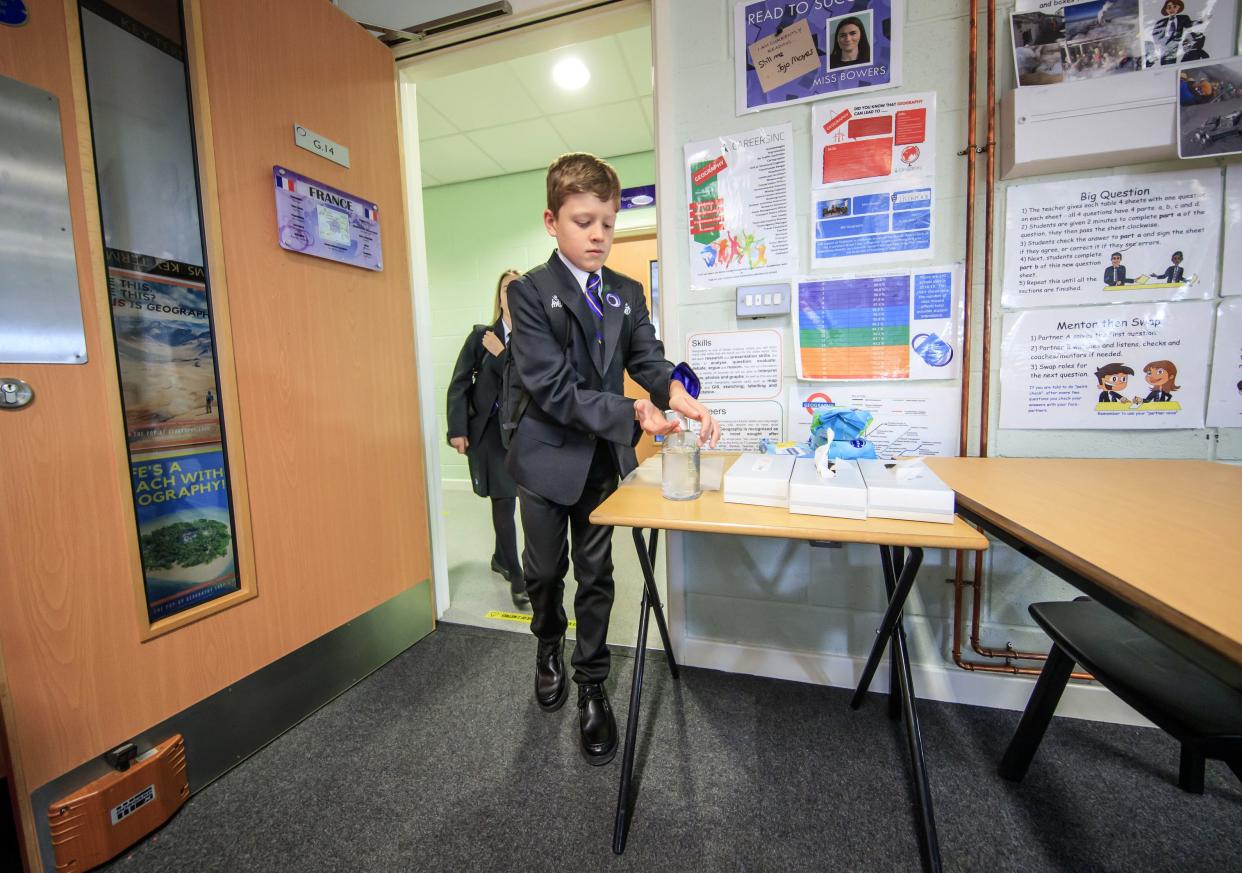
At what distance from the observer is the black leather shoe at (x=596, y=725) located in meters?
1.21

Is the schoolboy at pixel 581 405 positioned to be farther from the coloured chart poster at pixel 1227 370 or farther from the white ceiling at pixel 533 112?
the white ceiling at pixel 533 112

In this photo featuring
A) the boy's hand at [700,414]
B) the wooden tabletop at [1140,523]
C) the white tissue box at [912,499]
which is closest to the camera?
the wooden tabletop at [1140,523]

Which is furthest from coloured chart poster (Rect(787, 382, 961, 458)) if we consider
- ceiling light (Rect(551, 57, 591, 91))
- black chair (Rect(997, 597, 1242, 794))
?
ceiling light (Rect(551, 57, 591, 91))

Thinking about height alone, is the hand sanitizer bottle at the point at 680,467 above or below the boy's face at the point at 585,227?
below

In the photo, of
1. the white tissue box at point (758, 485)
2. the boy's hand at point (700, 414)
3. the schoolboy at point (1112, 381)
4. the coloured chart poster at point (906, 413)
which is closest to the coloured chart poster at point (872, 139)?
the coloured chart poster at point (906, 413)

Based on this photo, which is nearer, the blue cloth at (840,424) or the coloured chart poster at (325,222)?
the blue cloth at (840,424)

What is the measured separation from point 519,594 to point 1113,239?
87.2 inches

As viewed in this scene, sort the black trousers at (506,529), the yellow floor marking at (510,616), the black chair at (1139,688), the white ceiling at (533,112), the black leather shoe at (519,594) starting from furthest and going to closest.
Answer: the white ceiling at (533,112) → the black trousers at (506,529) → the black leather shoe at (519,594) → the yellow floor marking at (510,616) → the black chair at (1139,688)

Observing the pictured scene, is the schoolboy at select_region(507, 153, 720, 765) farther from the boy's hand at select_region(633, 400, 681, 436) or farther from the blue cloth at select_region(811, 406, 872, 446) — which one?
the blue cloth at select_region(811, 406, 872, 446)

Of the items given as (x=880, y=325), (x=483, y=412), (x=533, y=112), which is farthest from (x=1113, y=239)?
(x=533, y=112)

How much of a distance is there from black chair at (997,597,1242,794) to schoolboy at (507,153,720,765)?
74cm

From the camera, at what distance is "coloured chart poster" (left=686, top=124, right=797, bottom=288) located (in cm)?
140

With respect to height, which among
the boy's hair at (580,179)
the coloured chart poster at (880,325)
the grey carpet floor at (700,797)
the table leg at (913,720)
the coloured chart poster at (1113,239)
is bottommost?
the grey carpet floor at (700,797)

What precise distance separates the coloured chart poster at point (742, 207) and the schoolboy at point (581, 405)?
1.03ft
